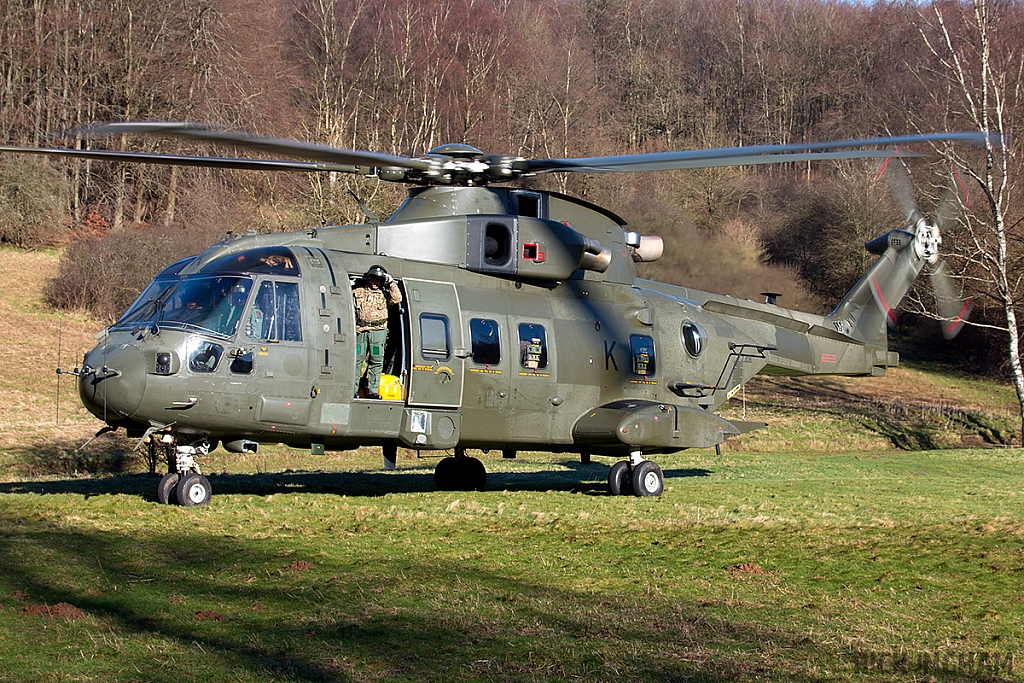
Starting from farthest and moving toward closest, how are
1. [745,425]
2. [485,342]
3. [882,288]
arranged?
[882,288], [745,425], [485,342]

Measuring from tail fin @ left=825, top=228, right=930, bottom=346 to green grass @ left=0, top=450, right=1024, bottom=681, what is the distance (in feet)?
17.0

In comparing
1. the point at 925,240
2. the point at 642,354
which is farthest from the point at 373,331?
the point at 925,240

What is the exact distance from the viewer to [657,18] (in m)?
69.2

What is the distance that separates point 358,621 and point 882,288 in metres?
15.9

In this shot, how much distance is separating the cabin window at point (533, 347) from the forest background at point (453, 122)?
10533 millimetres

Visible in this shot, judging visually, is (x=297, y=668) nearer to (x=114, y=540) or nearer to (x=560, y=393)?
(x=114, y=540)

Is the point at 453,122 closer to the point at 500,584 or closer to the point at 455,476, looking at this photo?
the point at 455,476

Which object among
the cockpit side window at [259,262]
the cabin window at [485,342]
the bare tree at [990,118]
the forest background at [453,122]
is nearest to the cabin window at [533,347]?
the cabin window at [485,342]

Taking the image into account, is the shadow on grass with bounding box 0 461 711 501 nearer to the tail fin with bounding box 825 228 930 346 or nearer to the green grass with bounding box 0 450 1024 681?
the green grass with bounding box 0 450 1024 681

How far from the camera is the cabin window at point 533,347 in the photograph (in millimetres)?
14812

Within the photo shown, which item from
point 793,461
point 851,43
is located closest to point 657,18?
point 851,43

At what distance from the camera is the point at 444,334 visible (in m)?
13.9

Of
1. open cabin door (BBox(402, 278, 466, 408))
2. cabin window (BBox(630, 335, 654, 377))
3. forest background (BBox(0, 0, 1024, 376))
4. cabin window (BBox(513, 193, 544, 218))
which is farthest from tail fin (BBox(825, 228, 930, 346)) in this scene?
open cabin door (BBox(402, 278, 466, 408))

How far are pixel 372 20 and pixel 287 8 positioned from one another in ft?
20.0
